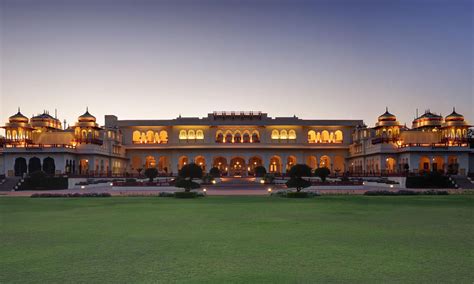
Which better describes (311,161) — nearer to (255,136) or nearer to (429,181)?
(255,136)

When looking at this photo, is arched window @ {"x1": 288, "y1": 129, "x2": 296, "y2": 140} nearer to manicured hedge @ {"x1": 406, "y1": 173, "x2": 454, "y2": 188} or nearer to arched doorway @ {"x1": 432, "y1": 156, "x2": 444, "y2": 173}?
arched doorway @ {"x1": 432, "y1": 156, "x2": 444, "y2": 173}

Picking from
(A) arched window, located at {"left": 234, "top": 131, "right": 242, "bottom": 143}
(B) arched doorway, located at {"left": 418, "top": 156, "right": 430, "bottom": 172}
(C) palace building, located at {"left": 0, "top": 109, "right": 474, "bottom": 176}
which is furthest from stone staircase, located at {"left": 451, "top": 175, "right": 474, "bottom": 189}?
(A) arched window, located at {"left": 234, "top": 131, "right": 242, "bottom": 143}

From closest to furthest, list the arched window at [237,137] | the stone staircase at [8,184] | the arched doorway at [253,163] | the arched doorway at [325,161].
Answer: the stone staircase at [8,184] → the arched window at [237,137] → the arched doorway at [325,161] → the arched doorway at [253,163]

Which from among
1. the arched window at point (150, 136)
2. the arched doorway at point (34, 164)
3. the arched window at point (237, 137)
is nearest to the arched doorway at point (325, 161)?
the arched window at point (237, 137)

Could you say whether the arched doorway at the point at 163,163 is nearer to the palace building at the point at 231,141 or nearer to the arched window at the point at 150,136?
the palace building at the point at 231,141

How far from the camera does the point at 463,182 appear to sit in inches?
1612

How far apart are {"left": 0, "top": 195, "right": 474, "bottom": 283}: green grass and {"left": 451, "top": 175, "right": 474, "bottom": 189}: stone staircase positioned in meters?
27.8

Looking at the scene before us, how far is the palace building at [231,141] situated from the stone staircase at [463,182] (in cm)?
1171

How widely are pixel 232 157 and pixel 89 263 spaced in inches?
2367

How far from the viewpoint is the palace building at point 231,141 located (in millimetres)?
55531

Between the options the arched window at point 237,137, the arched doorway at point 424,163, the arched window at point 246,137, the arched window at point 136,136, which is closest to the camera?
the arched doorway at point 424,163

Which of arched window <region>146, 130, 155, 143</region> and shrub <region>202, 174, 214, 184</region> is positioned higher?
arched window <region>146, 130, 155, 143</region>

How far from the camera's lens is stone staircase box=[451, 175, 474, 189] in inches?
1571

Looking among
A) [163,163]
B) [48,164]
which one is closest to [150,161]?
[163,163]
